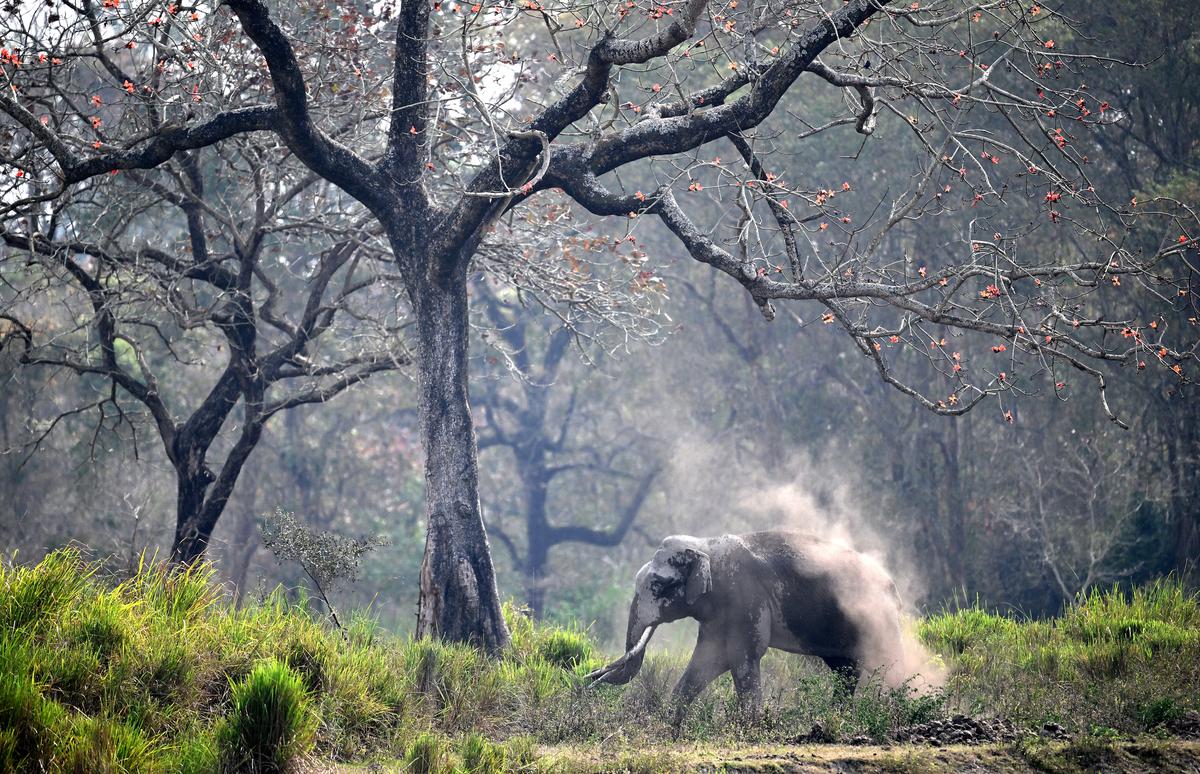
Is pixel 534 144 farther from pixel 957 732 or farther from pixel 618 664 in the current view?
pixel 957 732

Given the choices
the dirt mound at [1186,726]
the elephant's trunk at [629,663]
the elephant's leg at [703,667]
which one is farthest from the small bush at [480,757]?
the dirt mound at [1186,726]

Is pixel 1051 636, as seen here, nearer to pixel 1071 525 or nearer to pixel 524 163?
pixel 524 163

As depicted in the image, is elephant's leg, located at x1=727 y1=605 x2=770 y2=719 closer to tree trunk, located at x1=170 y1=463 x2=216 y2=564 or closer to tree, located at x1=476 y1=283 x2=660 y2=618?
tree trunk, located at x1=170 y1=463 x2=216 y2=564

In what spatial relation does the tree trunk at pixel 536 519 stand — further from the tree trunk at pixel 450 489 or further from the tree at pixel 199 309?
the tree trunk at pixel 450 489

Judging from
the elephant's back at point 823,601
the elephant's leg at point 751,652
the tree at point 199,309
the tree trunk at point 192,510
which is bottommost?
the elephant's leg at point 751,652

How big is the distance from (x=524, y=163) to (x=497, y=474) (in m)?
22.2

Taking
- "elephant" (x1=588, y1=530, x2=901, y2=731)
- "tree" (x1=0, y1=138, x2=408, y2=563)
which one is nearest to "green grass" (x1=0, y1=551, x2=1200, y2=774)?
"elephant" (x1=588, y1=530, x2=901, y2=731)

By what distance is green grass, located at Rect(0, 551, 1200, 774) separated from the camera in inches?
260

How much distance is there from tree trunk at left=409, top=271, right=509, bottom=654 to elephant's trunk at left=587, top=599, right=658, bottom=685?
54.4 inches

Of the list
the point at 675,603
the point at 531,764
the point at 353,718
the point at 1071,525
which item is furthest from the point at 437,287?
the point at 1071,525

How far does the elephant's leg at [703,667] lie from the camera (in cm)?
988

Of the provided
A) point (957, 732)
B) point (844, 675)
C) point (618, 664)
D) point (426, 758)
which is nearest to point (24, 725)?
point (426, 758)

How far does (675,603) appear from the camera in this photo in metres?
10.2

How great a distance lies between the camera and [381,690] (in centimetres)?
841
